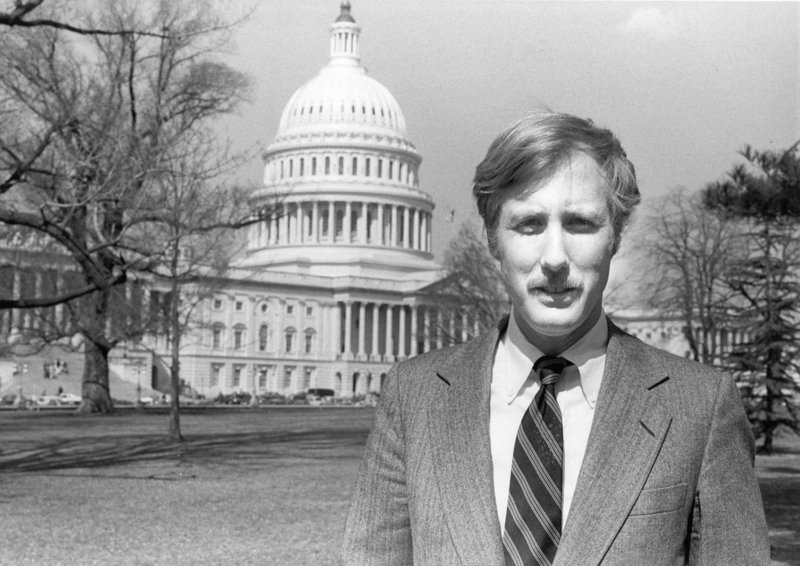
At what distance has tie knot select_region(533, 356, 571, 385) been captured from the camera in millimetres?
2383

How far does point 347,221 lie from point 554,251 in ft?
400

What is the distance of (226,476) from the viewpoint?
20922 mm

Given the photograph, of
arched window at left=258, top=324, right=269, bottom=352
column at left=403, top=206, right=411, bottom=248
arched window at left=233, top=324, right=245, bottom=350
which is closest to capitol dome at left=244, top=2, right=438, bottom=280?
column at left=403, top=206, right=411, bottom=248

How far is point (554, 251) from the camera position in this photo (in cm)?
228

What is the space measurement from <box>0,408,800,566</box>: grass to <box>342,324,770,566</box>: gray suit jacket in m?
9.26

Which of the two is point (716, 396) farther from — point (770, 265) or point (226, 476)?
point (770, 265)

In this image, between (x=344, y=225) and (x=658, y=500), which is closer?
(x=658, y=500)

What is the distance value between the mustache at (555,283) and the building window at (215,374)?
110 meters

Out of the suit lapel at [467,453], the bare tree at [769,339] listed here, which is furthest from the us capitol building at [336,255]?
the suit lapel at [467,453]

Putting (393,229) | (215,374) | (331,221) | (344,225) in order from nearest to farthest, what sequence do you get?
(215,374) < (331,221) < (344,225) < (393,229)

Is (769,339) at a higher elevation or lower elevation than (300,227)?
lower

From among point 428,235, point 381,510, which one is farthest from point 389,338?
point 381,510

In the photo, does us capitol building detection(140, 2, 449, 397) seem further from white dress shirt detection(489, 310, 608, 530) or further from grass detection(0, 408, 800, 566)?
white dress shirt detection(489, 310, 608, 530)

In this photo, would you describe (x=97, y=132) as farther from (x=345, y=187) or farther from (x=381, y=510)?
(x=345, y=187)
